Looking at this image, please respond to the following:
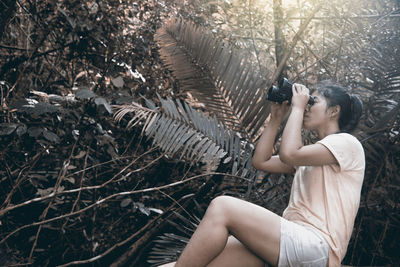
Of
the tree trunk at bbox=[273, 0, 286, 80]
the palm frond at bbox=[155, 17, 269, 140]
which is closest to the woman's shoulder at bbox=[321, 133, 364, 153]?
the palm frond at bbox=[155, 17, 269, 140]

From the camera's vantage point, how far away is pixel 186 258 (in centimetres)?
156

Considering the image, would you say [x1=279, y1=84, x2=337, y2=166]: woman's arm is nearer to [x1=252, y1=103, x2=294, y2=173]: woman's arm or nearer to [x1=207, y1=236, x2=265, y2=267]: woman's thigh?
[x1=252, y1=103, x2=294, y2=173]: woman's arm

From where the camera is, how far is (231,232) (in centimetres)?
163

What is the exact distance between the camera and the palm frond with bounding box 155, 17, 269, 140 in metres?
2.60

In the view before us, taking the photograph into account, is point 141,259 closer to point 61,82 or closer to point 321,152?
point 61,82

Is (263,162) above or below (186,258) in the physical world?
above

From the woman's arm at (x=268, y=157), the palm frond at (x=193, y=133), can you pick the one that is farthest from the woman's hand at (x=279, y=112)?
the palm frond at (x=193, y=133)

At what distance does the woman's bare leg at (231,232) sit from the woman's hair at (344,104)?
615 mm

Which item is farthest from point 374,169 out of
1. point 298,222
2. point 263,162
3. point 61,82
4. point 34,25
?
point 34,25

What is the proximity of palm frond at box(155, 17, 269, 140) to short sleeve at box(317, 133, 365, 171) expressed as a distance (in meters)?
0.86

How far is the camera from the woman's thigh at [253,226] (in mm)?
1591

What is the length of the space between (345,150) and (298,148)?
7.5 inches

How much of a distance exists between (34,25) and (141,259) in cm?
183

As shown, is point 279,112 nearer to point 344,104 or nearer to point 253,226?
point 344,104
